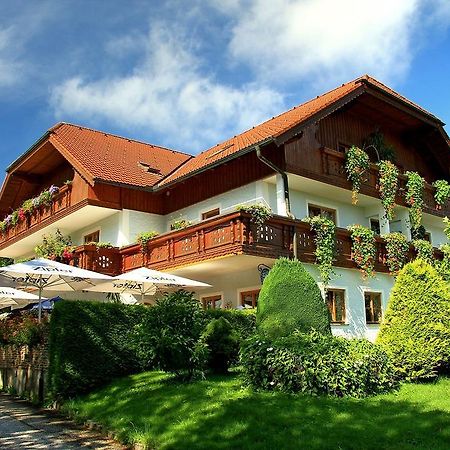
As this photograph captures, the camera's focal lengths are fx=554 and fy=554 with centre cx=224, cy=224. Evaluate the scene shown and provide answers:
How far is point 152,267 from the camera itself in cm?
1788

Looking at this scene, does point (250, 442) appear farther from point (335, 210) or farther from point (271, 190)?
point (335, 210)

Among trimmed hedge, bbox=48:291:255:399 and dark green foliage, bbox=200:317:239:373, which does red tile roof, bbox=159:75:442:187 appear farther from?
trimmed hedge, bbox=48:291:255:399

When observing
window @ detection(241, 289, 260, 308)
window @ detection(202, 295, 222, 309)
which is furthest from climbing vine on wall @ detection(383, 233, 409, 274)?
window @ detection(202, 295, 222, 309)

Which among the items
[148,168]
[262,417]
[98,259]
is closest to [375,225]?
[148,168]

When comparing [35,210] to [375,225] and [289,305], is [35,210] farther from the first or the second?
[289,305]

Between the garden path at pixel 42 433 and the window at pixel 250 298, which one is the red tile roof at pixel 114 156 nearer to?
the window at pixel 250 298

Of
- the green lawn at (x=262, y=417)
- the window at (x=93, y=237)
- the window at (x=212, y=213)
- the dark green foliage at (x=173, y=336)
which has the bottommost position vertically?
the green lawn at (x=262, y=417)

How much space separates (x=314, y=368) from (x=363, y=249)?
30.3 ft

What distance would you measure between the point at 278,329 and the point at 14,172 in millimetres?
18910

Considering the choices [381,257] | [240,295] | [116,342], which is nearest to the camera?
[116,342]

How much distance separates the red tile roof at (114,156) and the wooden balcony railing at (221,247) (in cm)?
292

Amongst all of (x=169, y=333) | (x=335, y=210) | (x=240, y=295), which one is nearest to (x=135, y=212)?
(x=240, y=295)

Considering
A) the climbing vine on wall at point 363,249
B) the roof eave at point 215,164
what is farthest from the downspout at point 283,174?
the climbing vine on wall at point 363,249

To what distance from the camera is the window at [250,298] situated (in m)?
17.4
